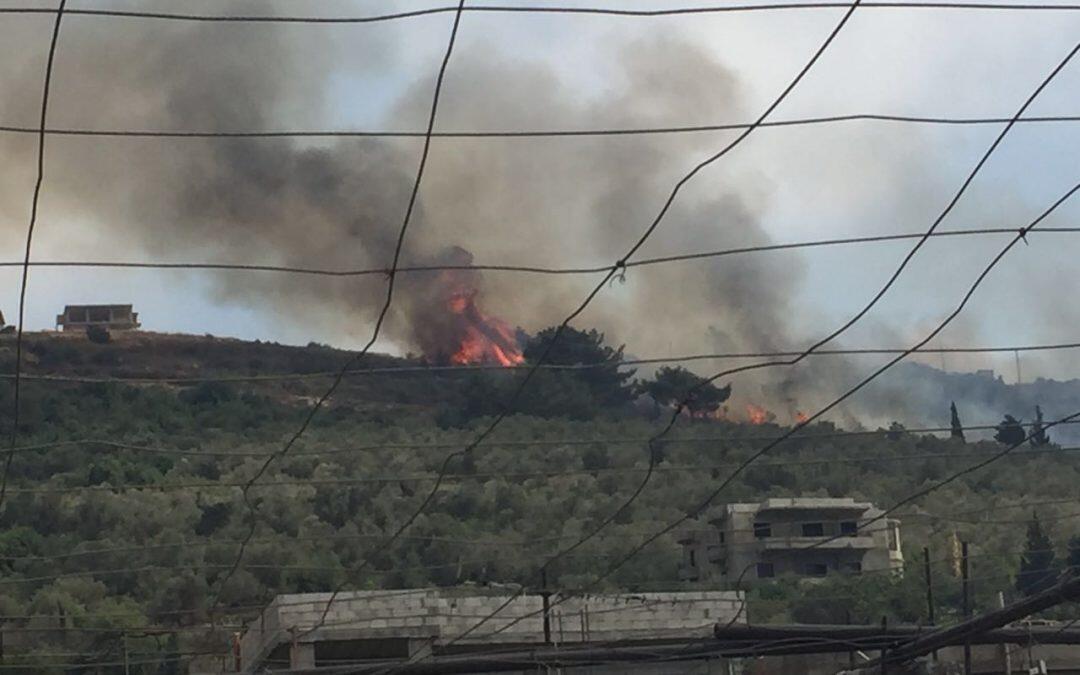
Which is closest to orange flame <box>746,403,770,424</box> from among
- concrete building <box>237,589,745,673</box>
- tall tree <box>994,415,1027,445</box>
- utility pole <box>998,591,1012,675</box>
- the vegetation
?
the vegetation


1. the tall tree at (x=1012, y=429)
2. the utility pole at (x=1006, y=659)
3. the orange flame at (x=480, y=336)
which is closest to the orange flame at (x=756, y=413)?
the orange flame at (x=480, y=336)

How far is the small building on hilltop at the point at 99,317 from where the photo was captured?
77.8 m

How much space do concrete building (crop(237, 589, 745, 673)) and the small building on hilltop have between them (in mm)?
54704

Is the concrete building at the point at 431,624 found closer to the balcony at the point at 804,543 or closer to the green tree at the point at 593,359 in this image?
the balcony at the point at 804,543

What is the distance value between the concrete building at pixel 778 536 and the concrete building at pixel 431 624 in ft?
55.7

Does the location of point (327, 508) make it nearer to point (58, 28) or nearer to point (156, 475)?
point (156, 475)

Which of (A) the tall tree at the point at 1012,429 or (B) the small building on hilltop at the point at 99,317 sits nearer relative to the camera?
(A) the tall tree at the point at 1012,429

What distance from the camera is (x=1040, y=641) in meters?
10.6

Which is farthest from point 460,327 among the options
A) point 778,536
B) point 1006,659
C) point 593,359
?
point 1006,659

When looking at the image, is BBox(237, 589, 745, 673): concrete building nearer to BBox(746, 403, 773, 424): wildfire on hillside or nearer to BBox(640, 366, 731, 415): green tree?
BBox(640, 366, 731, 415): green tree

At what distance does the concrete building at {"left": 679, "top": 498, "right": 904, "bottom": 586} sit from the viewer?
43.2m

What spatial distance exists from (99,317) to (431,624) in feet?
198

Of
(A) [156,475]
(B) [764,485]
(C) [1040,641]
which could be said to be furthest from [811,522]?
(C) [1040,641]

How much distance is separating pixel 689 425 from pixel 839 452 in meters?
9.98
